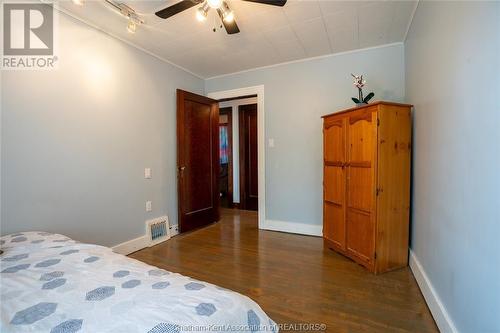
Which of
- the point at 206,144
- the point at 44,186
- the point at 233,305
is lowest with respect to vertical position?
the point at 233,305

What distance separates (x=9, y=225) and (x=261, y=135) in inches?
117

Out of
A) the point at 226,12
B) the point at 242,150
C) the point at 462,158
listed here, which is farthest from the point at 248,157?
the point at 462,158

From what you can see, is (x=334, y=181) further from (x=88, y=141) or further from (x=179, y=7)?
(x=88, y=141)

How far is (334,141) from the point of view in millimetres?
2828

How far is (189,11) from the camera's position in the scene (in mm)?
2287

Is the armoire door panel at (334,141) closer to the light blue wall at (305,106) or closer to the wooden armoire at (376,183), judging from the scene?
the wooden armoire at (376,183)

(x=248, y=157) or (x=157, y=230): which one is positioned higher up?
(x=248, y=157)

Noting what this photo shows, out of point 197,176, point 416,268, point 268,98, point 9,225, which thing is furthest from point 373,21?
point 9,225

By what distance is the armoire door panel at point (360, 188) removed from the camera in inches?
93.8

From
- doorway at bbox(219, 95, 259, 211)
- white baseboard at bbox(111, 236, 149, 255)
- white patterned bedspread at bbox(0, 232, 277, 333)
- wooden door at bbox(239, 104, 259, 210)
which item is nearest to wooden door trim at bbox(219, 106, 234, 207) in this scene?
doorway at bbox(219, 95, 259, 211)

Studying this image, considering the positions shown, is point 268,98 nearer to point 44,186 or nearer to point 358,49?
point 358,49

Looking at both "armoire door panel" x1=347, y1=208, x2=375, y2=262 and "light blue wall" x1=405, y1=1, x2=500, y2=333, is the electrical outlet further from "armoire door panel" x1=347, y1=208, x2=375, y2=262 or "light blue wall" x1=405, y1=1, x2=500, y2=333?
"light blue wall" x1=405, y1=1, x2=500, y2=333

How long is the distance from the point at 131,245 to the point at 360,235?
2582mm

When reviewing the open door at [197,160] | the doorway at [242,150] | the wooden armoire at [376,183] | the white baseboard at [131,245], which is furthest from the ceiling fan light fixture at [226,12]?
the doorway at [242,150]
